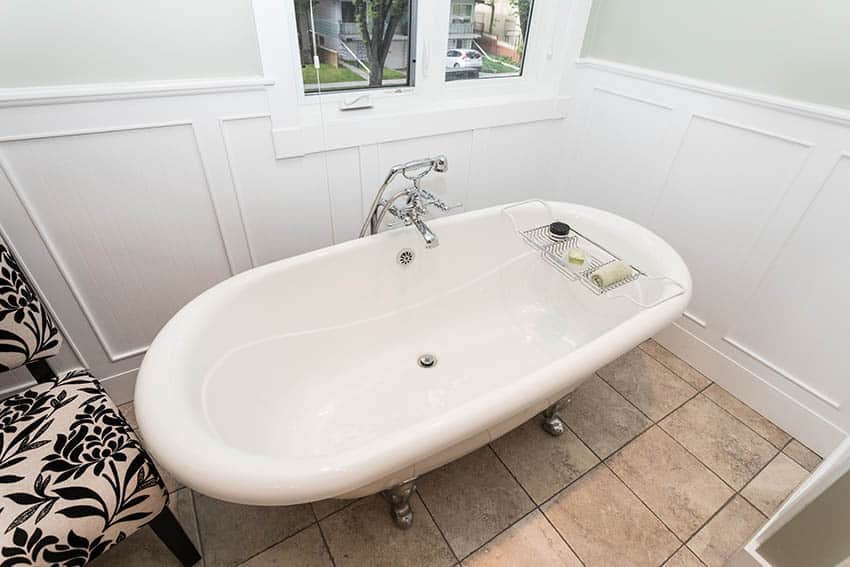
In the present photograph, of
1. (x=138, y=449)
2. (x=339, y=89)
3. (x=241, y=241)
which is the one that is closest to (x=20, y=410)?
(x=138, y=449)

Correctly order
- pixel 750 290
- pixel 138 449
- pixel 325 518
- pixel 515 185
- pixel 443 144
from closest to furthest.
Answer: pixel 138 449 → pixel 325 518 → pixel 750 290 → pixel 443 144 → pixel 515 185

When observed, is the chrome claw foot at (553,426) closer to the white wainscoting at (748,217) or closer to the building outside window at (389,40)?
the white wainscoting at (748,217)

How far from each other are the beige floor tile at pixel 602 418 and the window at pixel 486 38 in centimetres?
136

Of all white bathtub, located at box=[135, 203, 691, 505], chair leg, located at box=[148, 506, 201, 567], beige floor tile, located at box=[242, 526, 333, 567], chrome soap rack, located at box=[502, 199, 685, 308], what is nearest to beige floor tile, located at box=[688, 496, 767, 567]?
white bathtub, located at box=[135, 203, 691, 505]

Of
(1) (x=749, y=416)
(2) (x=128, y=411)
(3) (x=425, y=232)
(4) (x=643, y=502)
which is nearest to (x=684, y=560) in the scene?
(4) (x=643, y=502)

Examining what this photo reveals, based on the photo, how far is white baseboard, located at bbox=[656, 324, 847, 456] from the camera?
1426mm

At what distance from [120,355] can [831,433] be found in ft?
8.02

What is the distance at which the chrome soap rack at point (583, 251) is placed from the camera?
1.36 meters

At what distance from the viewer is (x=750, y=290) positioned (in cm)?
151

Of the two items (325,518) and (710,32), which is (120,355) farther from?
(710,32)

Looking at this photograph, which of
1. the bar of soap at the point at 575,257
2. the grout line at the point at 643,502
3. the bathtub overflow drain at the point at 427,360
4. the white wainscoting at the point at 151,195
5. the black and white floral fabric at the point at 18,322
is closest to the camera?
the black and white floral fabric at the point at 18,322

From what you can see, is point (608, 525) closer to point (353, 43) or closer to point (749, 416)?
point (749, 416)

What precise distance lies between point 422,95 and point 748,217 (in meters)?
1.26

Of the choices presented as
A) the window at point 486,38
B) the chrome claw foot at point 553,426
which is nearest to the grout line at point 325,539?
the chrome claw foot at point 553,426
